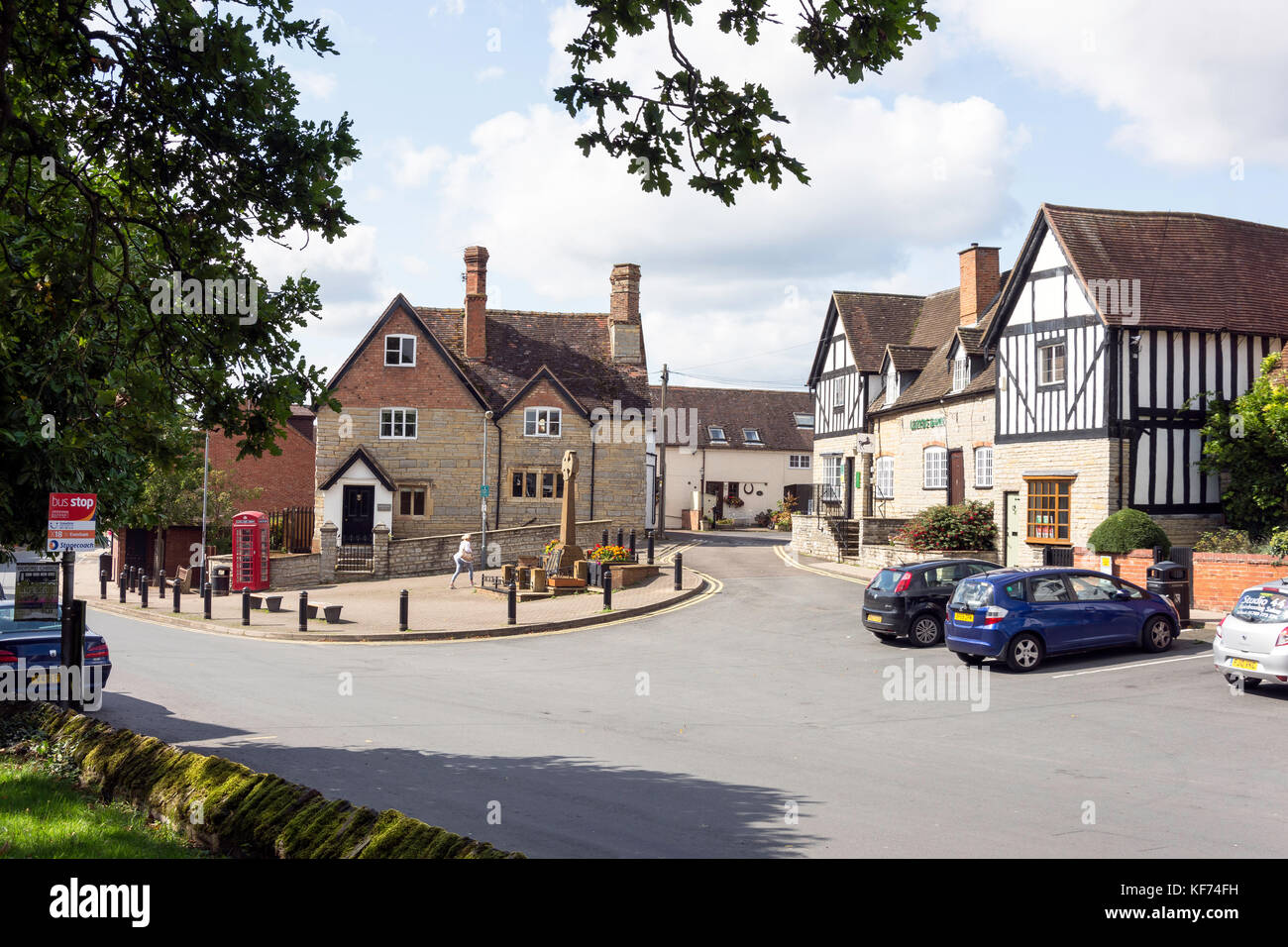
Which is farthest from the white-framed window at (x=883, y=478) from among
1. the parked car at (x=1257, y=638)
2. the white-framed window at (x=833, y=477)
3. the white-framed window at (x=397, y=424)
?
the parked car at (x=1257, y=638)

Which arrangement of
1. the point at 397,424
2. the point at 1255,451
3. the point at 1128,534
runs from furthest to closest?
the point at 397,424 < the point at 1255,451 < the point at 1128,534

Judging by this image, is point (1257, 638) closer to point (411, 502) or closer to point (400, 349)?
point (411, 502)

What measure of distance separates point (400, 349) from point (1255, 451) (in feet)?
99.9

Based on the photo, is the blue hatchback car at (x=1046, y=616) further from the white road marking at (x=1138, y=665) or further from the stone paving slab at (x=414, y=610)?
the stone paving slab at (x=414, y=610)

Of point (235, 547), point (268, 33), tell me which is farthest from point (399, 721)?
point (235, 547)

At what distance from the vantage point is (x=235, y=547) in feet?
100

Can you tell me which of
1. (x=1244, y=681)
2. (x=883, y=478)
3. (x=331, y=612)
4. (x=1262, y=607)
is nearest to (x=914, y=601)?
(x=1244, y=681)

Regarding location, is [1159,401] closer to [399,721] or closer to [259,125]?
[399,721]

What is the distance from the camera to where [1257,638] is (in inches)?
543

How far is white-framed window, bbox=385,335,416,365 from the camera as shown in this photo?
41.9 meters

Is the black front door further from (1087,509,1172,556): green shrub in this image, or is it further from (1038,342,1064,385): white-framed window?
(1087,509,1172,556): green shrub

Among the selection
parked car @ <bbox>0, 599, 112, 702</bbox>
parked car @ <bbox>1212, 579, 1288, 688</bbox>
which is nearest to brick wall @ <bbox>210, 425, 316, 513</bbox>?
parked car @ <bbox>0, 599, 112, 702</bbox>
